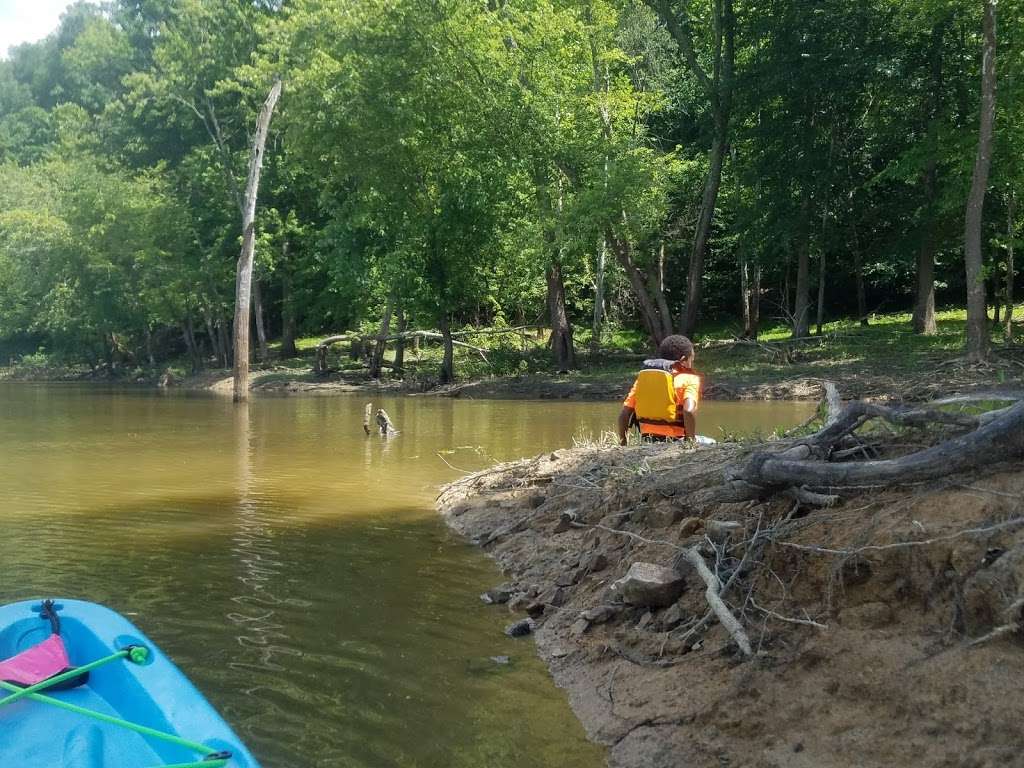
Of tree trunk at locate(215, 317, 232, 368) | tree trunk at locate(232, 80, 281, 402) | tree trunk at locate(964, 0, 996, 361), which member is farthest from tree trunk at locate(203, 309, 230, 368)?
tree trunk at locate(964, 0, 996, 361)

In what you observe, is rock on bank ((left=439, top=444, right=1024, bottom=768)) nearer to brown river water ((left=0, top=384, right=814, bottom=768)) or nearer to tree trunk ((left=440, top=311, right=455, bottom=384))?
brown river water ((left=0, top=384, right=814, bottom=768))

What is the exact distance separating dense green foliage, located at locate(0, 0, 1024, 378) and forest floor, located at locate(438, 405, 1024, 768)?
18722 millimetres

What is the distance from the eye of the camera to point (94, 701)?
4410 mm

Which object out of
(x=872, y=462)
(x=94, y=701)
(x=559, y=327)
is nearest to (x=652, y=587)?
(x=872, y=462)

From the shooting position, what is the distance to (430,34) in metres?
28.7

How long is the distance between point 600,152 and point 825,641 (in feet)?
82.3

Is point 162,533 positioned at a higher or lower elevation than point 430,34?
lower

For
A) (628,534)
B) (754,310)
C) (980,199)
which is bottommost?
(628,534)

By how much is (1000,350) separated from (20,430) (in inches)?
903

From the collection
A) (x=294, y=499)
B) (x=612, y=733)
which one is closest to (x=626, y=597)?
(x=612, y=733)

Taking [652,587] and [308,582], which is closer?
[652,587]

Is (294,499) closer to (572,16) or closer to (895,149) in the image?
(572,16)

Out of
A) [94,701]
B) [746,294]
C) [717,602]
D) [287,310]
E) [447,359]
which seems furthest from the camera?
[287,310]

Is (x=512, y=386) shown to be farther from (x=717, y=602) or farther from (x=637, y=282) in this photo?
(x=717, y=602)
